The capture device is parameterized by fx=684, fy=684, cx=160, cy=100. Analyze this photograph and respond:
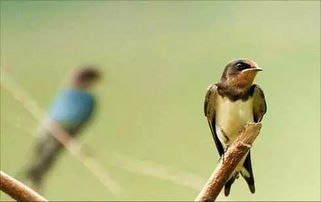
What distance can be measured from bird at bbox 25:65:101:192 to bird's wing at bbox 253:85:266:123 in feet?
2.38

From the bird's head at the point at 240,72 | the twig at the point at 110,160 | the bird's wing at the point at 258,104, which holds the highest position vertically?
the bird's head at the point at 240,72

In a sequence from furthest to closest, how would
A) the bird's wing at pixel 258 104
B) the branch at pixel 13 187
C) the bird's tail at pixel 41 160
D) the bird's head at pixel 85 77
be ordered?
the bird's head at pixel 85 77 → the bird's tail at pixel 41 160 → the bird's wing at pixel 258 104 → the branch at pixel 13 187

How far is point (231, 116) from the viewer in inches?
21.4

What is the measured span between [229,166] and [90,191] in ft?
2.78

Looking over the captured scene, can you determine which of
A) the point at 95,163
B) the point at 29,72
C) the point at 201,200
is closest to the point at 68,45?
the point at 29,72

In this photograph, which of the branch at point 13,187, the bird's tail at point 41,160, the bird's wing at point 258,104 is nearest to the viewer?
the branch at point 13,187

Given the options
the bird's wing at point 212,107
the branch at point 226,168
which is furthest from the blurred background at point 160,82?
the branch at point 226,168

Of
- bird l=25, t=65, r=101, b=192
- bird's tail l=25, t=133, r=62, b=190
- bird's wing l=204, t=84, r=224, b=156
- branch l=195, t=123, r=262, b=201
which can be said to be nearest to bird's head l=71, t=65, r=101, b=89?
bird l=25, t=65, r=101, b=192

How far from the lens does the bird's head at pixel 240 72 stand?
50 centimetres

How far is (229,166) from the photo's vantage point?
448mm

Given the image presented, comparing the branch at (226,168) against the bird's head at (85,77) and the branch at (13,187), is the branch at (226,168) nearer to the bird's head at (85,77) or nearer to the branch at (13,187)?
the branch at (13,187)

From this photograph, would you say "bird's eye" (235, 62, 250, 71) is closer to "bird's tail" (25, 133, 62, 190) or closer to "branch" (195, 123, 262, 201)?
"branch" (195, 123, 262, 201)

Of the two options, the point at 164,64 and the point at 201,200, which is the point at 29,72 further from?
the point at 201,200

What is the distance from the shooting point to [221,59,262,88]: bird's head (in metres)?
0.50
